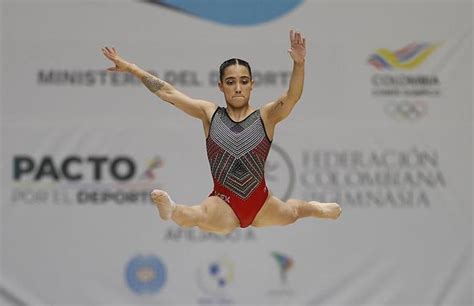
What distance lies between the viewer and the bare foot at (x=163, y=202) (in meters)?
4.19

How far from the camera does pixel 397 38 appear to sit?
716 centimetres

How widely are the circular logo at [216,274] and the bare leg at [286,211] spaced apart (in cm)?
231

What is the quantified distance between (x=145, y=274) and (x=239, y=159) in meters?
2.80

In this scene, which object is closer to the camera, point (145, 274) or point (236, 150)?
point (236, 150)

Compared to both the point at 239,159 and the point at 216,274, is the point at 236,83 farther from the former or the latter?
the point at 216,274

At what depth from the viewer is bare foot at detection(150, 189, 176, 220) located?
13.8 ft

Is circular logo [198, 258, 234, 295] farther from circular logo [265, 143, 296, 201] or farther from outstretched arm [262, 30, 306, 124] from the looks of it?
outstretched arm [262, 30, 306, 124]

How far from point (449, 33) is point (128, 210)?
3.10m

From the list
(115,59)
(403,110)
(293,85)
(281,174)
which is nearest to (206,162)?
(281,174)

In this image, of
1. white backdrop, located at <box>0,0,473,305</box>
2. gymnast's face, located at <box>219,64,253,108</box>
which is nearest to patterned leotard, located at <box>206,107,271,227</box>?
gymnast's face, located at <box>219,64,253,108</box>

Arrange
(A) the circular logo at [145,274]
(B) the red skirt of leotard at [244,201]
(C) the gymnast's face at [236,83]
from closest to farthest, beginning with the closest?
(C) the gymnast's face at [236,83]
(B) the red skirt of leotard at [244,201]
(A) the circular logo at [145,274]

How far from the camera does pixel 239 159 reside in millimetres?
4562

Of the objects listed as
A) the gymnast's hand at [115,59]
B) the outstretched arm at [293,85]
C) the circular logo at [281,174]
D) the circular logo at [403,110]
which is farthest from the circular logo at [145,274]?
the outstretched arm at [293,85]

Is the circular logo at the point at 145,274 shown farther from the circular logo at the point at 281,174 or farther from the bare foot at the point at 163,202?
the bare foot at the point at 163,202
